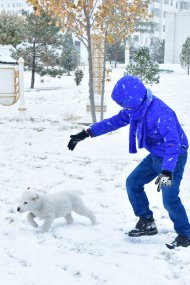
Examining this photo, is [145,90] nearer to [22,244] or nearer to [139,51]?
[22,244]

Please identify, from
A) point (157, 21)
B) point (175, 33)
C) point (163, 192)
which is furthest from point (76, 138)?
point (157, 21)

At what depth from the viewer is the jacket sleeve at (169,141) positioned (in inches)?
149

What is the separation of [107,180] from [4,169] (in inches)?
67.9

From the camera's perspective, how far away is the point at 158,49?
71.6m

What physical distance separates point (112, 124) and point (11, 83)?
9417 millimetres

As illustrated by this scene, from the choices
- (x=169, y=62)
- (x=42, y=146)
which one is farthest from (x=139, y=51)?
(x=169, y=62)

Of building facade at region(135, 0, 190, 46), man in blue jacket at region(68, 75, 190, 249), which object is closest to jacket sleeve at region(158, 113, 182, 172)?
man in blue jacket at region(68, 75, 190, 249)

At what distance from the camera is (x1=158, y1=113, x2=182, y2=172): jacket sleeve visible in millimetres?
3781

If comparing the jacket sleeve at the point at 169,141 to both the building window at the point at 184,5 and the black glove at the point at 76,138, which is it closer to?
the black glove at the point at 76,138

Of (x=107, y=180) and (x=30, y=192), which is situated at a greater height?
(x=30, y=192)

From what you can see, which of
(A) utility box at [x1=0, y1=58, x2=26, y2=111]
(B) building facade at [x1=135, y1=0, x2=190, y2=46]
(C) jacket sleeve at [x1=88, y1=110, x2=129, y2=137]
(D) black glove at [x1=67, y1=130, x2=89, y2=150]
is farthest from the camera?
(B) building facade at [x1=135, y1=0, x2=190, y2=46]

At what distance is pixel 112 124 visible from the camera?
14.6 ft

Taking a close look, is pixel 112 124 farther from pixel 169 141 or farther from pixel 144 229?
pixel 144 229

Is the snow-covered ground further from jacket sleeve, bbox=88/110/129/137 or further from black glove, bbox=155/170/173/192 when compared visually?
jacket sleeve, bbox=88/110/129/137
